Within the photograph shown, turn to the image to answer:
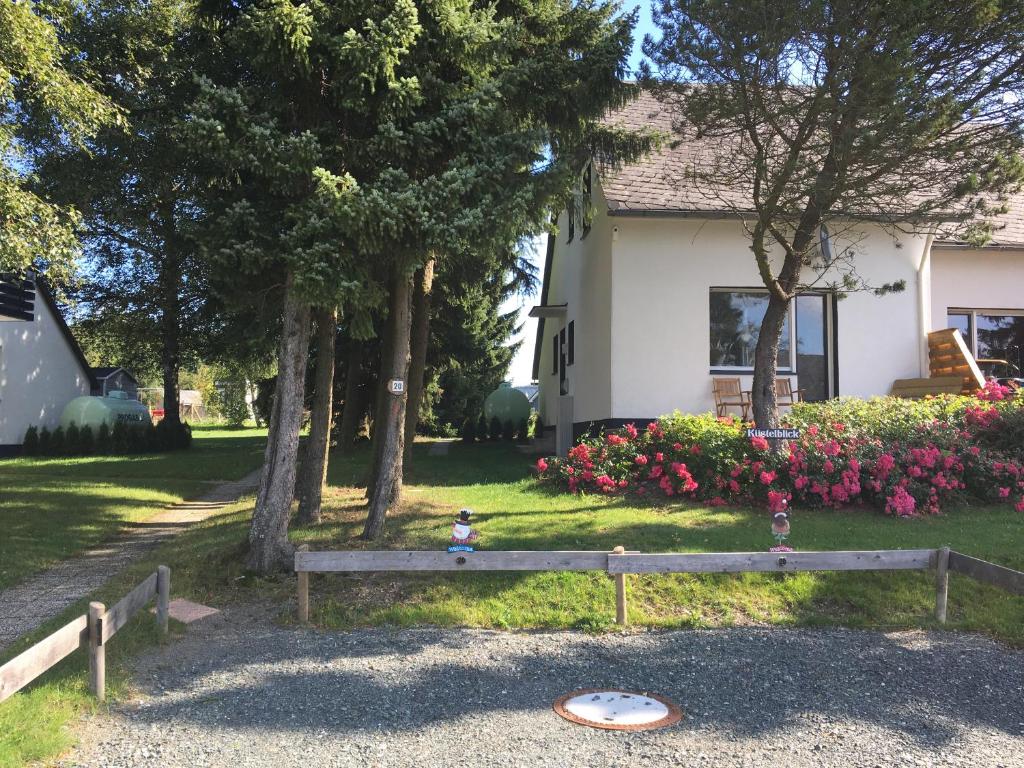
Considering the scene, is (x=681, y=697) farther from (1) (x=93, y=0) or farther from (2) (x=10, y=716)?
(1) (x=93, y=0)

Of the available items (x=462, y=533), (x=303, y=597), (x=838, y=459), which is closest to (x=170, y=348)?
(x=303, y=597)

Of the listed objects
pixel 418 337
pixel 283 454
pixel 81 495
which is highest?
pixel 418 337

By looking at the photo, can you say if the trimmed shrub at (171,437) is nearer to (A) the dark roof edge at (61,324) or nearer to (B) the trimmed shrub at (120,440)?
(B) the trimmed shrub at (120,440)

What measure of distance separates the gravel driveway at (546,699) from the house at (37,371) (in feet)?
68.6

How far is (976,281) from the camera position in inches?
602

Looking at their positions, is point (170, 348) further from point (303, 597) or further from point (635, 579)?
point (635, 579)

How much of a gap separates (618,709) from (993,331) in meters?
14.7

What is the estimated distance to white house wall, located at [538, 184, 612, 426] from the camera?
1418cm

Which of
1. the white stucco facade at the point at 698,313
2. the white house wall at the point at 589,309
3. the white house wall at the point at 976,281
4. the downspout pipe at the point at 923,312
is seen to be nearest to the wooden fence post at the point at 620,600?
the white stucco facade at the point at 698,313

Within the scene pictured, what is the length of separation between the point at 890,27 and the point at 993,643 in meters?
5.59

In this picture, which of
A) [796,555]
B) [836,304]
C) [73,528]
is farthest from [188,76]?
[836,304]

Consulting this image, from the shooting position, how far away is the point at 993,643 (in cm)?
602

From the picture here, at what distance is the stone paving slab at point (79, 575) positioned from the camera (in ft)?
21.4

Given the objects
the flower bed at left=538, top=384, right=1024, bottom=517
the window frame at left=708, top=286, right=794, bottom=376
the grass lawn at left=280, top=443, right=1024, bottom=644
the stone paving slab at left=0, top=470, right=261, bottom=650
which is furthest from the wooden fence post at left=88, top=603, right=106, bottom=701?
the window frame at left=708, top=286, right=794, bottom=376
